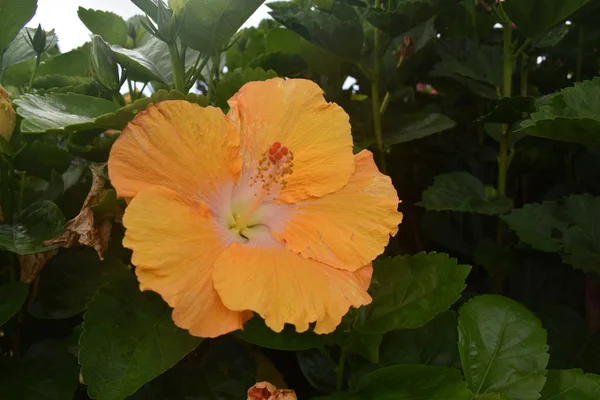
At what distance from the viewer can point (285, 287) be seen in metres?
0.47

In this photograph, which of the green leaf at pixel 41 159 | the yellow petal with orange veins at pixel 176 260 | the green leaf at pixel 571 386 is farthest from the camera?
the green leaf at pixel 41 159

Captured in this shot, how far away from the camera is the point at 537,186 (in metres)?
1.04

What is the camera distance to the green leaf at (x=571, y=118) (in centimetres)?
59

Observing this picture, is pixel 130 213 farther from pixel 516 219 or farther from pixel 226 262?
pixel 516 219

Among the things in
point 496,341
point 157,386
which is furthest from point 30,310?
point 496,341

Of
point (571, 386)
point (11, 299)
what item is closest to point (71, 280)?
point (11, 299)

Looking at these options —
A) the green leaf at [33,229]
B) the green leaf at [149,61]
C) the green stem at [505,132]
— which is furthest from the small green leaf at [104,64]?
the green stem at [505,132]

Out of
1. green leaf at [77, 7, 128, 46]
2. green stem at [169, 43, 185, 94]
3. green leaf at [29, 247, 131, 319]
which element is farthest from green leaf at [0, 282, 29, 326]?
green leaf at [77, 7, 128, 46]

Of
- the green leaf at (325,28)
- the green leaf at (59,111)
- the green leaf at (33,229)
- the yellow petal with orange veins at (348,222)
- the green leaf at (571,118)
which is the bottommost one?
the green leaf at (33,229)

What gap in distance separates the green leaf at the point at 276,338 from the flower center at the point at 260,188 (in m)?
0.08

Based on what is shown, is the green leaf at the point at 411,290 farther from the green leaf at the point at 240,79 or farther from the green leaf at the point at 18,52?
the green leaf at the point at 18,52

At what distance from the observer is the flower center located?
537mm

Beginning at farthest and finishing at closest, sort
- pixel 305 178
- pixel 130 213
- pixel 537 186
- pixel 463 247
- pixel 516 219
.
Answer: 1. pixel 537 186
2. pixel 463 247
3. pixel 516 219
4. pixel 305 178
5. pixel 130 213

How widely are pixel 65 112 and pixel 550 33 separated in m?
0.67
